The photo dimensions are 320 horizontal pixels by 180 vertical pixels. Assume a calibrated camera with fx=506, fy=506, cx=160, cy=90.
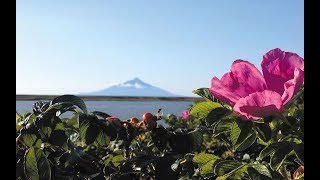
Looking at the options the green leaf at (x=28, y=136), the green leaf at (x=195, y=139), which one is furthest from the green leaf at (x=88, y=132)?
the green leaf at (x=195, y=139)

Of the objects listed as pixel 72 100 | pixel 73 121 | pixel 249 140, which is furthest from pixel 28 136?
pixel 249 140

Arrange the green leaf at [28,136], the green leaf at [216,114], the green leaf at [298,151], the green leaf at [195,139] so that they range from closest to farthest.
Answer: the green leaf at [298,151]
the green leaf at [216,114]
the green leaf at [28,136]
the green leaf at [195,139]

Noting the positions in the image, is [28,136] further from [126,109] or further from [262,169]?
[126,109]

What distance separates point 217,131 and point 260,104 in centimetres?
14

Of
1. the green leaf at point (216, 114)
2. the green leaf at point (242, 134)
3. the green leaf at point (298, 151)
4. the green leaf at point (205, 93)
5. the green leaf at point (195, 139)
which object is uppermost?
the green leaf at point (205, 93)

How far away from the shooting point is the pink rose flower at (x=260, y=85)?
78 cm

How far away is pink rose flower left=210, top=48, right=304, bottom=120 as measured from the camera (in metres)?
0.78

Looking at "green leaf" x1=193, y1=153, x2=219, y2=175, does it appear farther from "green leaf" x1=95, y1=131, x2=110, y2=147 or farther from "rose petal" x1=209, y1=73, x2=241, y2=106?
"green leaf" x1=95, y1=131, x2=110, y2=147

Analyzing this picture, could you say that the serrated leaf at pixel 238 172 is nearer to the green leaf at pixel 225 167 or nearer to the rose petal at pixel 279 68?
the green leaf at pixel 225 167

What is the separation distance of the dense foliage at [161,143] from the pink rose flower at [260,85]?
0.03m
